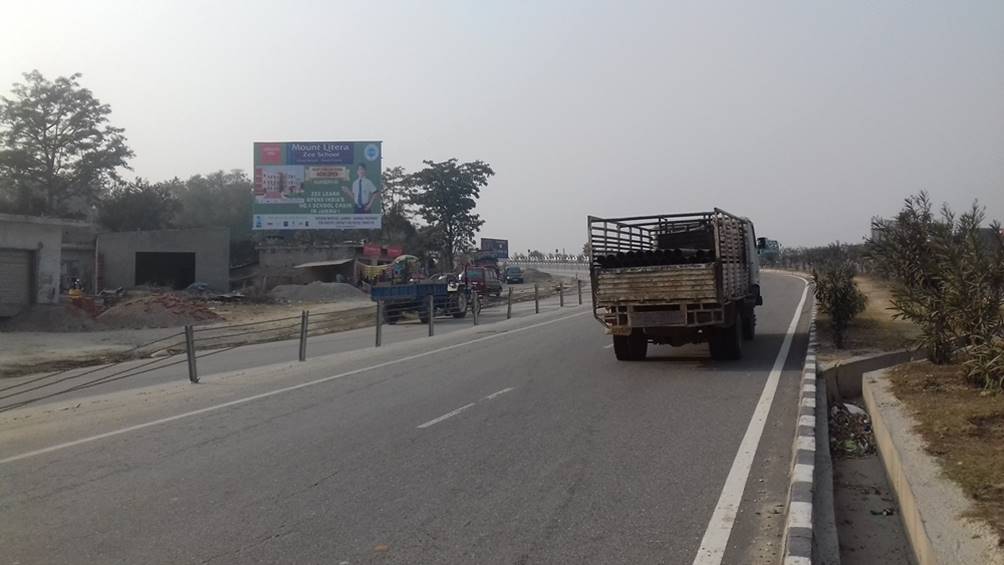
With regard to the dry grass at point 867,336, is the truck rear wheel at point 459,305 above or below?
above

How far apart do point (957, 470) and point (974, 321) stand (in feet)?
16.9

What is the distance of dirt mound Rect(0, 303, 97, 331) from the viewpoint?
27.5 m

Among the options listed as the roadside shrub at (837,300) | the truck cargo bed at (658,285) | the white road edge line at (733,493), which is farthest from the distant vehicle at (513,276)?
the white road edge line at (733,493)

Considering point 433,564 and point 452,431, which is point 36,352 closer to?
point 452,431

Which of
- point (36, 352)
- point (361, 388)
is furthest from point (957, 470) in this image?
point (36, 352)

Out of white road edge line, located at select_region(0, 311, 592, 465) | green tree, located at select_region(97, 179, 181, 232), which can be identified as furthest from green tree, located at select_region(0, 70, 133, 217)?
white road edge line, located at select_region(0, 311, 592, 465)

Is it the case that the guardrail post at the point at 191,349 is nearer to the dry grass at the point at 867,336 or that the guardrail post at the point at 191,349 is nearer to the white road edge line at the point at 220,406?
Answer: the white road edge line at the point at 220,406

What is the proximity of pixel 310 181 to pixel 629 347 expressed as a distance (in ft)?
115

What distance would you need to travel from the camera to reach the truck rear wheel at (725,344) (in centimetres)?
1476

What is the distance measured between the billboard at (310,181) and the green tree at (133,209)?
24679 mm

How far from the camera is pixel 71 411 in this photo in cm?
1168

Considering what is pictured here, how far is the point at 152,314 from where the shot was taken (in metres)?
32.0

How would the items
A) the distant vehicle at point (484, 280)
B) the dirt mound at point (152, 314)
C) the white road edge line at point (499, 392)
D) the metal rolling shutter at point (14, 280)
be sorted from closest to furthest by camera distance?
the white road edge line at point (499, 392)
the metal rolling shutter at point (14, 280)
the dirt mound at point (152, 314)
the distant vehicle at point (484, 280)

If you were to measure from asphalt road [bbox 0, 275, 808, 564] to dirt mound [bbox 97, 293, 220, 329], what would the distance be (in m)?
18.9
